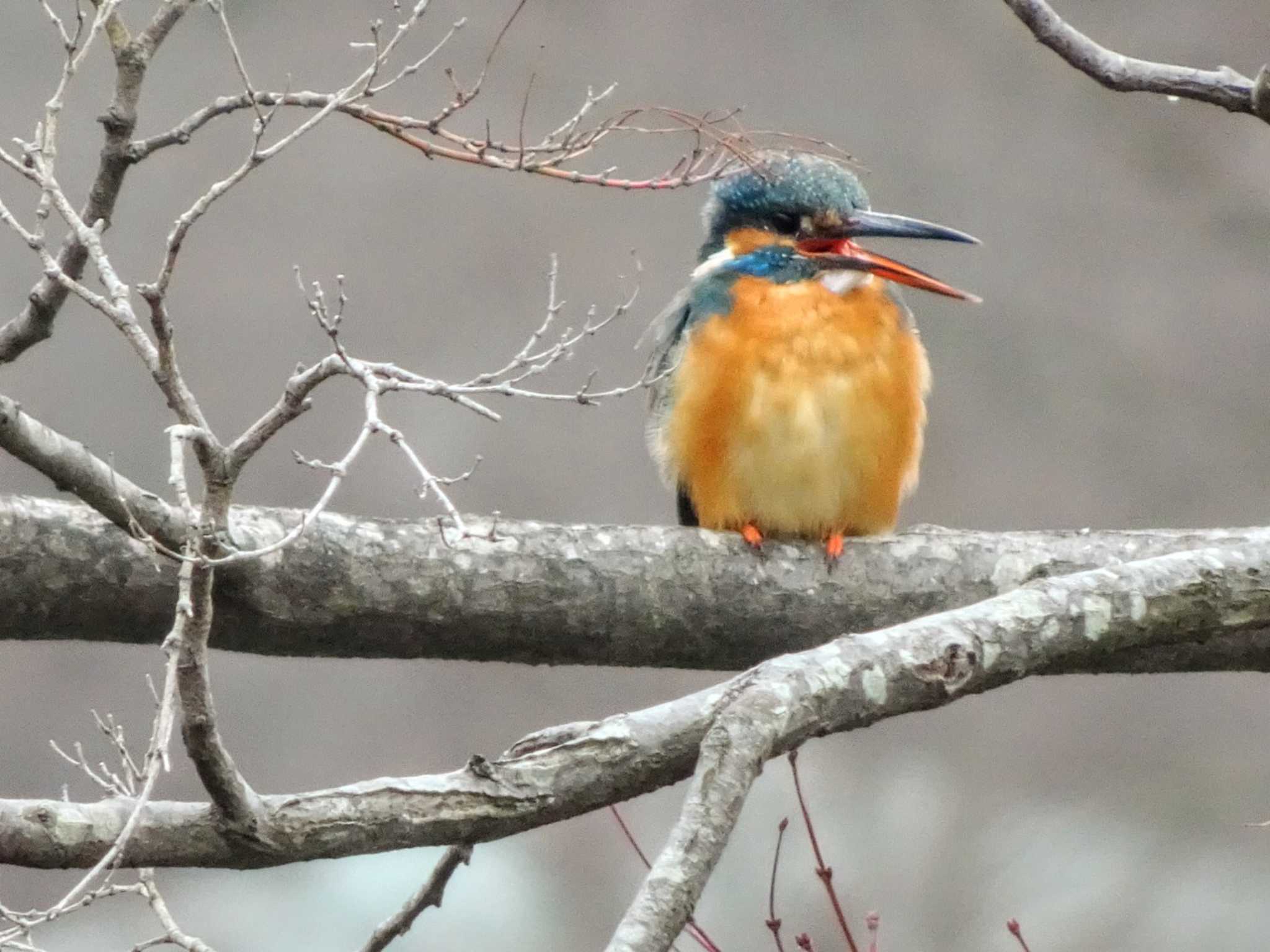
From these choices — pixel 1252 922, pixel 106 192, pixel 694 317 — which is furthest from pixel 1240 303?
pixel 106 192

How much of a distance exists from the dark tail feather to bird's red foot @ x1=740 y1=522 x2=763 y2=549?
0.67 feet

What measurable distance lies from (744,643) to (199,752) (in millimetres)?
980

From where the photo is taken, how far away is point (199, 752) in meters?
1.08

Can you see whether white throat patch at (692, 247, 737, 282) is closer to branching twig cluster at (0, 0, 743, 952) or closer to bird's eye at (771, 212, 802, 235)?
bird's eye at (771, 212, 802, 235)

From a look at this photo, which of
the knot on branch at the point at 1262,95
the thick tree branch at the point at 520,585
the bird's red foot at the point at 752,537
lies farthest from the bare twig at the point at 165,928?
the knot on branch at the point at 1262,95

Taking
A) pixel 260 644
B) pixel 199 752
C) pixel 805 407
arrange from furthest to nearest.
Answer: pixel 805 407, pixel 260 644, pixel 199 752

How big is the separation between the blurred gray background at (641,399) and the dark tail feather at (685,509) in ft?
4.84

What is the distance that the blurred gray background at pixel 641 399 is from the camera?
402 cm

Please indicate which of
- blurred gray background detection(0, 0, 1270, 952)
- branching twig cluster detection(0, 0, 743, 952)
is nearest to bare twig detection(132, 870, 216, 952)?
branching twig cluster detection(0, 0, 743, 952)

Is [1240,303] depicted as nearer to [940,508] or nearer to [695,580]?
Answer: [940,508]

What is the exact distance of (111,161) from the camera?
57.2 inches

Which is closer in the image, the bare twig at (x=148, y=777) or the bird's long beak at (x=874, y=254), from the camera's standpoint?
the bare twig at (x=148, y=777)

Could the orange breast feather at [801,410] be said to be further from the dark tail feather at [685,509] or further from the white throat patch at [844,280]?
the dark tail feather at [685,509]

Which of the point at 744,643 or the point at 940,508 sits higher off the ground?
the point at 940,508
